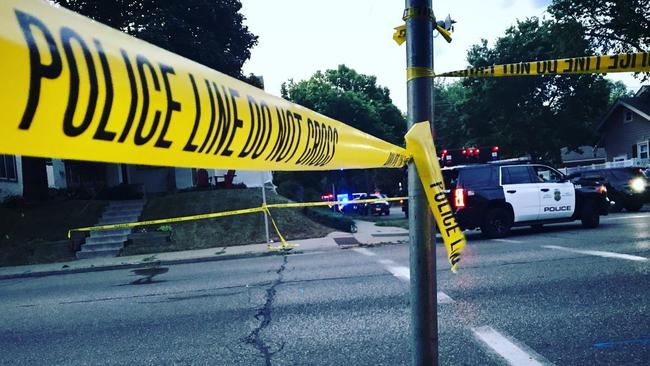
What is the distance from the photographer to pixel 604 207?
38.9 ft

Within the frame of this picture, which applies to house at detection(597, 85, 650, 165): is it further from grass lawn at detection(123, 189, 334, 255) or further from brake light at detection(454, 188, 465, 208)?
grass lawn at detection(123, 189, 334, 255)

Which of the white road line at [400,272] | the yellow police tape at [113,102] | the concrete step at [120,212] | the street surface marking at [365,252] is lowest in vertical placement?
the street surface marking at [365,252]

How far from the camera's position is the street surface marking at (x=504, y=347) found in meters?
3.46

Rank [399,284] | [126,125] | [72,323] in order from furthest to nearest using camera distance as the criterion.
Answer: [399,284]
[72,323]
[126,125]

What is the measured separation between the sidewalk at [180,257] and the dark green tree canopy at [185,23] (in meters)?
8.35

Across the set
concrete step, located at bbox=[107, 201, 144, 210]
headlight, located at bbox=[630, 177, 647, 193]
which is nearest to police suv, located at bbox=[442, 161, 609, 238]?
headlight, located at bbox=[630, 177, 647, 193]

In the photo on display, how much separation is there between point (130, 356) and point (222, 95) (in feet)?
13.0

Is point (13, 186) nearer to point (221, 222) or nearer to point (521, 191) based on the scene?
point (221, 222)

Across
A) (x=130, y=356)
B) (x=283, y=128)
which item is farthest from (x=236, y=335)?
(x=283, y=128)

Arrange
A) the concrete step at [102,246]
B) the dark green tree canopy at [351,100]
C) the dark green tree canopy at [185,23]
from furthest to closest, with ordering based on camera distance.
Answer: the dark green tree canopy at [351,100] → the dark green tree canopy at [185,23] → the concrete step at [102,246]

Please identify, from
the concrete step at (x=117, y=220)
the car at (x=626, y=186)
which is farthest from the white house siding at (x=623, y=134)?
the concrete step at (x=117, y=220)

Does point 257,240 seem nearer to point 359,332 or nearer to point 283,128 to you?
point 359,332

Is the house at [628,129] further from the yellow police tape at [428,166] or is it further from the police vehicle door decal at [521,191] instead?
the yellow police tape at [428,166]

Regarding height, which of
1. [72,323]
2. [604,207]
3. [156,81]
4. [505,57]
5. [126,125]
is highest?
[505,57]
